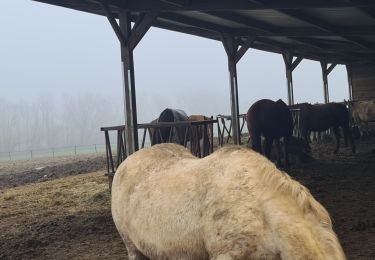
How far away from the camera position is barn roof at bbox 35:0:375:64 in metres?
8.24

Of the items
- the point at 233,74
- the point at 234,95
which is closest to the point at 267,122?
the point at 234,95

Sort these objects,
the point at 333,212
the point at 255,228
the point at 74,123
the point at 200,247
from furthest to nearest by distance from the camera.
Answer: the point at 74,123 < the point at 333,212 < the point at 200,247 < the point at 255,228

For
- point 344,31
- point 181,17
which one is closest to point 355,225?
point 181,17

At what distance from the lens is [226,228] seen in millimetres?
2381

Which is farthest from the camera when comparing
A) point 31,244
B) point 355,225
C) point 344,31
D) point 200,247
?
point 344,31

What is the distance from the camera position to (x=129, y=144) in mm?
8680

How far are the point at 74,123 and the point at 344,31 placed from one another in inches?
3287

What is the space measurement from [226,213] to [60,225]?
5428 mm

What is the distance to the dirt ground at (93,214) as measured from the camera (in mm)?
5715

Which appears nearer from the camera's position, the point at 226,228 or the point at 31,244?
the point at 226,228

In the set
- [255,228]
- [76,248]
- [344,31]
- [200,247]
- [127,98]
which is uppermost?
[344,31]

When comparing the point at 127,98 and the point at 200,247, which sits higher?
the point at 127,98

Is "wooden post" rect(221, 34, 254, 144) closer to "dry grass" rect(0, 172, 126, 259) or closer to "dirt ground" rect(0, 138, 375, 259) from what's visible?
"dirt ground" rect(0, 138, 375, 259)

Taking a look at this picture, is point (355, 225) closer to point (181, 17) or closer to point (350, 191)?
point (350, 191)
